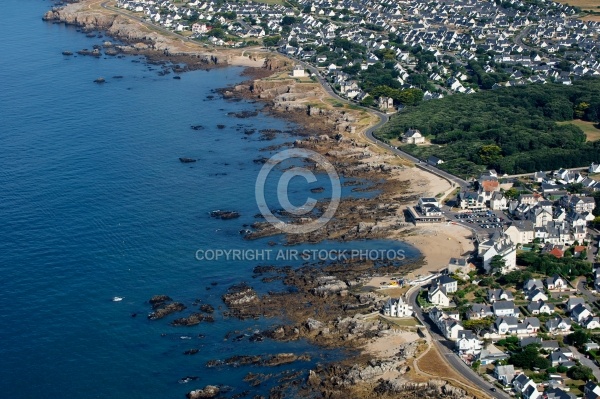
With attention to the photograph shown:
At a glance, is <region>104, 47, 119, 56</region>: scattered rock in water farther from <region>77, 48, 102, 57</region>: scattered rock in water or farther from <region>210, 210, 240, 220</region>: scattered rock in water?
<region>210, 210, 240, 220</region>: scattered rock in water

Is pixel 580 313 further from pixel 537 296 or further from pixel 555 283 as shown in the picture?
pixel 555 283

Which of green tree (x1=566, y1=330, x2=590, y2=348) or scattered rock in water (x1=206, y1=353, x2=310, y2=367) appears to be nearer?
green tree (x1=566, y1=330, x2=590, y2=348)

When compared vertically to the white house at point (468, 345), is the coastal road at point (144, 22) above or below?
above

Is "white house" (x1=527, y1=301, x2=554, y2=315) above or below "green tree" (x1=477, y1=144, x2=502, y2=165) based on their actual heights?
below

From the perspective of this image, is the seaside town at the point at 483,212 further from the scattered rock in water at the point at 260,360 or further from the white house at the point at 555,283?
the scattered rock in water at the point at 260,360

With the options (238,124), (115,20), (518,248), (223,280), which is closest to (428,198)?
(518,248)

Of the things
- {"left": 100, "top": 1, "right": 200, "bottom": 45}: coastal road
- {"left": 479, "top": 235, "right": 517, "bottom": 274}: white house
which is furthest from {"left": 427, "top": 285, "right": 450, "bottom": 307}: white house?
{"left": 100, "top": 1, "right": 200, "bottom": 45}: coastal road

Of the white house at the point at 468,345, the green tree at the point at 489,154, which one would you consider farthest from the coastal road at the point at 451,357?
the green tree at the point at 489,154
